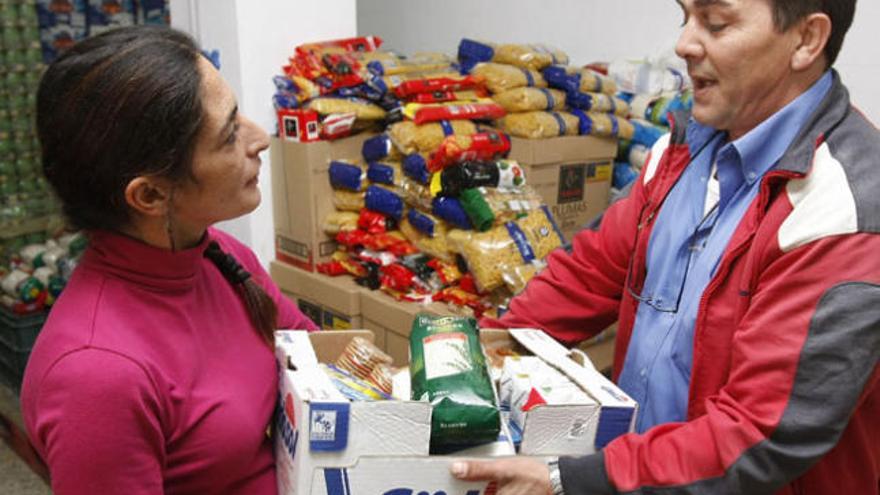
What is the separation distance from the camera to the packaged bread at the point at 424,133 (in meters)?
2.74

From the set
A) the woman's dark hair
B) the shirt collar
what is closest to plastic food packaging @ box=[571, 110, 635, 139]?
the shirt collar

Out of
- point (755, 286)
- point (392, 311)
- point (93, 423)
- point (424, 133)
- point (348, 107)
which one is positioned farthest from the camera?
point (348, 107)

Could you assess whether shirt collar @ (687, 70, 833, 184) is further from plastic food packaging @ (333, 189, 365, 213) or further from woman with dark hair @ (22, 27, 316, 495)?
plastic food packaging @ (333, 189, 365, 213)

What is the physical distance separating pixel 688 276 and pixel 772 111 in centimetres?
31

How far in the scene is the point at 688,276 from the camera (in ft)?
4.21

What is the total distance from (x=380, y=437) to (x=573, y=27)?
326 centimetres

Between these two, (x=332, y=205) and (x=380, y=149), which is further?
(x=332, y=205)

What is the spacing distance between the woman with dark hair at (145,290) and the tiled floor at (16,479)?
2114mm

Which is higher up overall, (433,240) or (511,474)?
(511,474)

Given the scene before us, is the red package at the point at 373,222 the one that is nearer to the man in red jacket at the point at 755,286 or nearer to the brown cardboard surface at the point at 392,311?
the brown cardboard surface at the point at 392,311

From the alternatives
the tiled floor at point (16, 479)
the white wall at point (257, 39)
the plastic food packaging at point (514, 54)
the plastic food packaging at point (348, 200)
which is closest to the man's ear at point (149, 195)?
the plastic food packaging at point (348, 200)

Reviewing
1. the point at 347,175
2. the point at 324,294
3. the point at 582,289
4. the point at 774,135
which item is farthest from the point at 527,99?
the point at 774,135

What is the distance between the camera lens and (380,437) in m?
0.99

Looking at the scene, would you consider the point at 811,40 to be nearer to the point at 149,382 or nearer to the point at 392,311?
the point at 149,382
